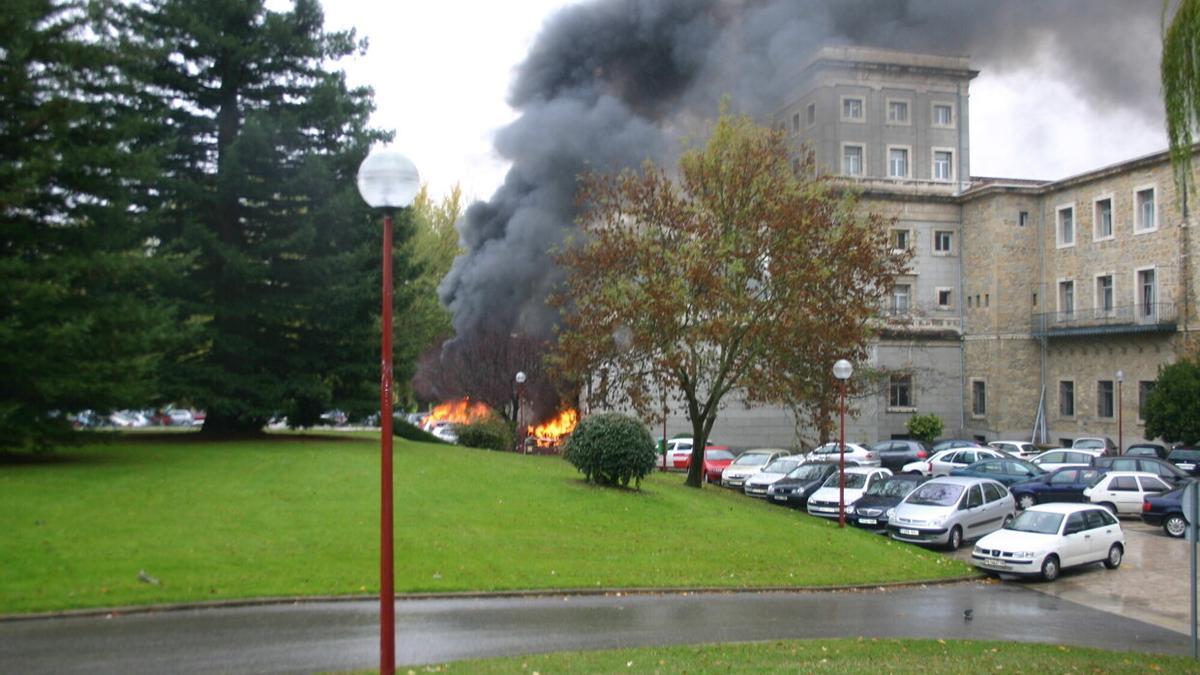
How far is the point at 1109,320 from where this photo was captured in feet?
158

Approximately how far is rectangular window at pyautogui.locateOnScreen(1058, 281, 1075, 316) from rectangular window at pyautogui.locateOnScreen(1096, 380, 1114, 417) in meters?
4.47

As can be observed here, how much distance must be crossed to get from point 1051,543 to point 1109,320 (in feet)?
111

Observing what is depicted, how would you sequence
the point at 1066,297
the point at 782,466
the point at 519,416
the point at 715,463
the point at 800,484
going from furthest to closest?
1. the point at 1066,297
2. the point at 519,416
3. the point at 715,463
4. the point at 782,466
5. the point at 800,484

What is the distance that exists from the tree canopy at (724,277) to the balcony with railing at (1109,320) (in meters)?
22.6

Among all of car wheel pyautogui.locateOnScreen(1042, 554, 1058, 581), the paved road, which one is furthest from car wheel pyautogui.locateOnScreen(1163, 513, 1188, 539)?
the paved road

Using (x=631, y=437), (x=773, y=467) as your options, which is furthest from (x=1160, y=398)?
(x=631, y=437)

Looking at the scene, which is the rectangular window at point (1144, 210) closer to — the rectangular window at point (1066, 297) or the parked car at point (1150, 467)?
the rectangular window at point (1066, 297)

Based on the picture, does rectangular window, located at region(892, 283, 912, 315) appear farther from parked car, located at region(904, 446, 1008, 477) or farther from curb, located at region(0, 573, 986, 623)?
curb, located at region(0, 573, 986, 623)

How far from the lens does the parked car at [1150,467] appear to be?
2800 cm

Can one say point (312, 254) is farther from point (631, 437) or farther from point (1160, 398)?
point (1160, 398)

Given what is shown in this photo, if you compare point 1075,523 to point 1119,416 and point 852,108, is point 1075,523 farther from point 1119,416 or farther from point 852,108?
point 852,108

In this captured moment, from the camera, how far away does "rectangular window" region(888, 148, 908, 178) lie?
6181cm

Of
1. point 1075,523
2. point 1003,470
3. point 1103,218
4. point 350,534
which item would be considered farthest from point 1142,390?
point 350,534

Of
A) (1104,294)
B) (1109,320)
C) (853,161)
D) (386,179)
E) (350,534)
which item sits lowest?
(350,534)
